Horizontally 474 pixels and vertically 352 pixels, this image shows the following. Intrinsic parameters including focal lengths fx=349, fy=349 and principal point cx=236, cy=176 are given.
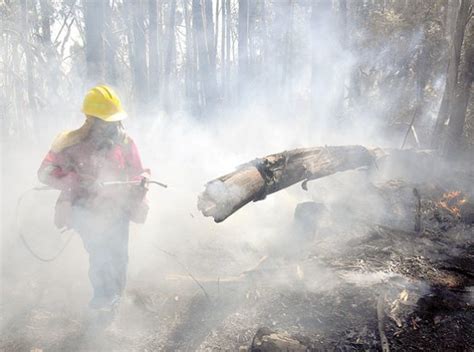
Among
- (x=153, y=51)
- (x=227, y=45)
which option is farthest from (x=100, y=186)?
(x=227, y=45)

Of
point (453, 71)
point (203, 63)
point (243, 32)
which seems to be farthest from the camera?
point (243, 32)

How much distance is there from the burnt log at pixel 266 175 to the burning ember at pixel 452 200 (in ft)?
6.01

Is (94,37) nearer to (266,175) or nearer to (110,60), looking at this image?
(110,60)

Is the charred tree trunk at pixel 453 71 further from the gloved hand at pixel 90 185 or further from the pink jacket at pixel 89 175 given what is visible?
the gloved hand at pixel 90 185

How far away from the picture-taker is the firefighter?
3.43m

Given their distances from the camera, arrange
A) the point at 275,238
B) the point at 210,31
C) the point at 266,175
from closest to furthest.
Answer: the point at 266,175 < the point at 275,238 < the point at 210,31

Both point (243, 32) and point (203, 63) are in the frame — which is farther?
point (243, 32)

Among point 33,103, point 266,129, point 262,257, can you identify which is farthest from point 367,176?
point 33,103

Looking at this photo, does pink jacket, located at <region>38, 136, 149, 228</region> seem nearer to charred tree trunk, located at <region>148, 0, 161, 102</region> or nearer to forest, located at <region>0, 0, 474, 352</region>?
forest, located at <region>0, 0, 474, 352</region>

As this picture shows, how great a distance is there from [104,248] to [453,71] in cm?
949

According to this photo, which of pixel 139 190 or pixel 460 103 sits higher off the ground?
pixel 460 103

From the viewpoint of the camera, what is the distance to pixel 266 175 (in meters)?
4.87

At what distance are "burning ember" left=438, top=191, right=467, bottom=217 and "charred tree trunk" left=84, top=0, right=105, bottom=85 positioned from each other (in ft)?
28.1

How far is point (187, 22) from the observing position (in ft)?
77.6
